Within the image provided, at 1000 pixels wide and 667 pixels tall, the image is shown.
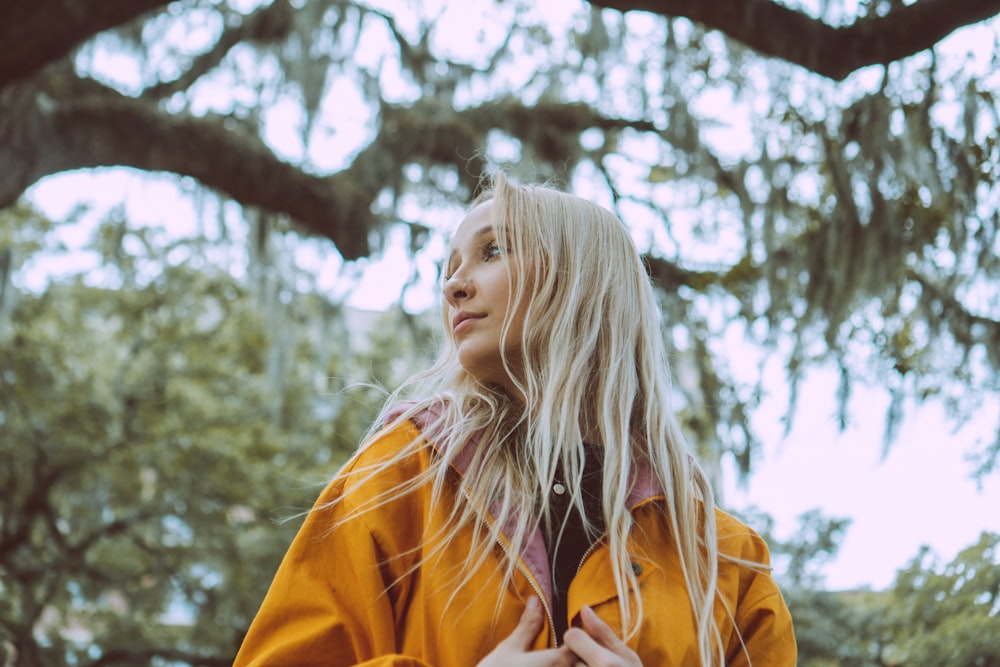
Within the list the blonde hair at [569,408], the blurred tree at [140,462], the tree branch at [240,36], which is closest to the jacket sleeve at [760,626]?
the blonde hair at [569,408]

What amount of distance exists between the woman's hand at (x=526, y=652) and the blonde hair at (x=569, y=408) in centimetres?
7

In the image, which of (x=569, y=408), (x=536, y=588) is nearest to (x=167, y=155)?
(x=569, y=408)

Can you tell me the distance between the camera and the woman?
1.49m

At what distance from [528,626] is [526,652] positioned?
0.04 metres

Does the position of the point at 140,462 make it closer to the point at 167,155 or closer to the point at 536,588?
the point at 167,155

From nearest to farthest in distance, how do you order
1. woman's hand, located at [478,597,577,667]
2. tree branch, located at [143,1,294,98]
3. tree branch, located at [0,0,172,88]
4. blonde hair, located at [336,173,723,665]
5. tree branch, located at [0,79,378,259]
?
1. woman's hand, located at [478,597,577,667]
2. blonde hair, located at [336,173,723,665]
3. tree branch, located at [0,0,172,88]
4. tree branch, located at [0,79,378,259]
5. tree branch, located at [143,1,294,98]

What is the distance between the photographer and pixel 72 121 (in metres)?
4.36

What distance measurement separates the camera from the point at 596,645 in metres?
1.42

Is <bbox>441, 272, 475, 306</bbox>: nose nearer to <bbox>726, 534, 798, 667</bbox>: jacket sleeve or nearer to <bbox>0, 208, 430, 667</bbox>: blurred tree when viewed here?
<bbox>726, 534, 798, 667</bbox>: jacket sleeve

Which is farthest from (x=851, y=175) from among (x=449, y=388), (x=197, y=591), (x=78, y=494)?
(x=78, y=494)

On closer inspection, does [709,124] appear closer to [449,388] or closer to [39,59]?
[39,59]

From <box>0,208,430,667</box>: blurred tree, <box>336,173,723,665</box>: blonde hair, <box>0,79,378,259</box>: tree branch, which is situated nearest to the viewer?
<box>336,173,723,665</box>: blonde hair

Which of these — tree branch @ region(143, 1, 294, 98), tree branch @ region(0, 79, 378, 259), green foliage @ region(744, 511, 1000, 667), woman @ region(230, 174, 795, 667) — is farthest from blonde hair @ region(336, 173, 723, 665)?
tree branch @ region(143, 1, 294, 98)

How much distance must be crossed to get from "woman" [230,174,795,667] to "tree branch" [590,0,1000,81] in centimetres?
178
